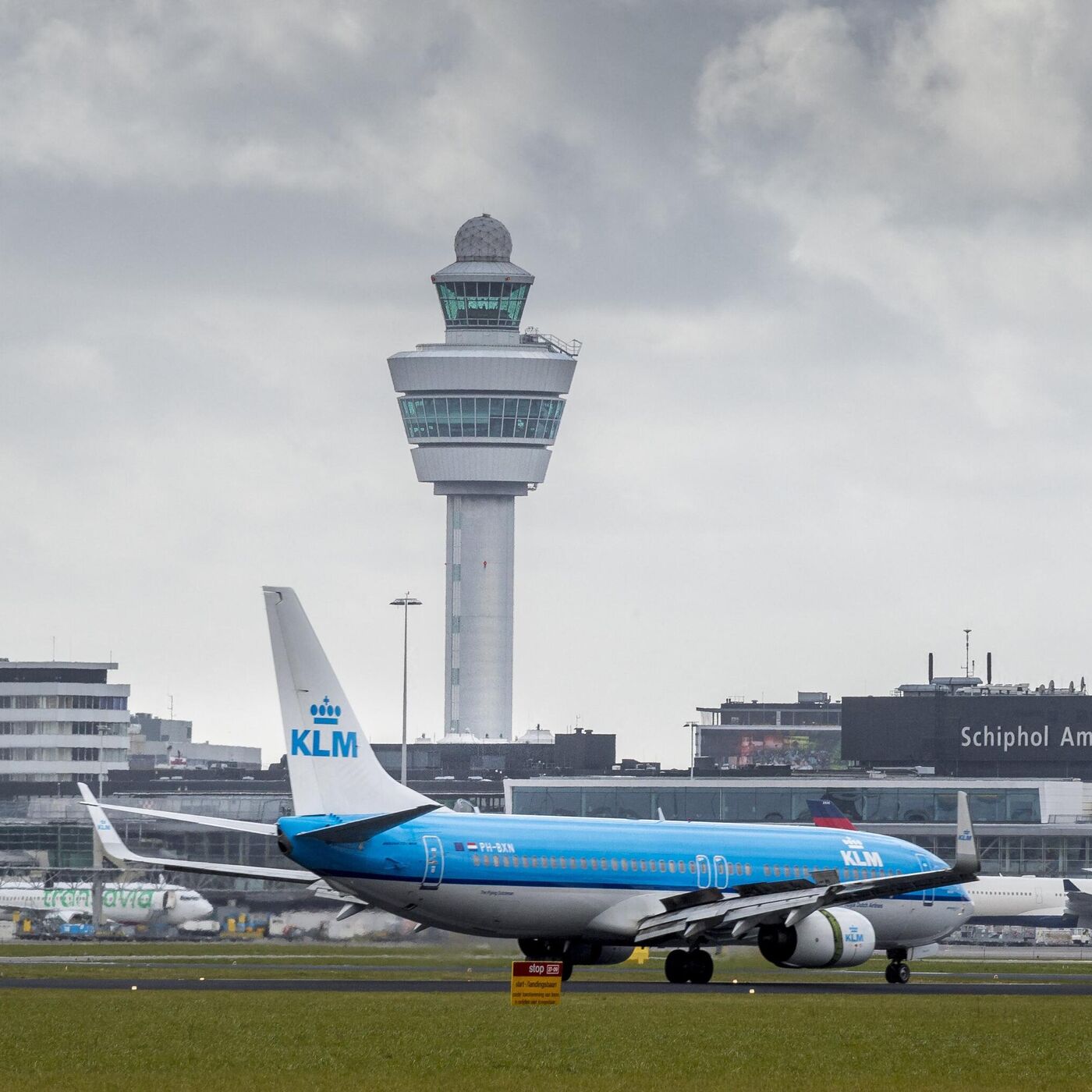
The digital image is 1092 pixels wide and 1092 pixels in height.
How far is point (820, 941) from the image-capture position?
58.8 m

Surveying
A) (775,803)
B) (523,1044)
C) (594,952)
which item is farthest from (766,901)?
(775,803)

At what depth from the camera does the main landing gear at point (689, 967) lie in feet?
192

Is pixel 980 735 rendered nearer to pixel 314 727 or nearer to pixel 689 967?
pixel 689 967

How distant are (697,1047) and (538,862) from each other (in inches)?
864

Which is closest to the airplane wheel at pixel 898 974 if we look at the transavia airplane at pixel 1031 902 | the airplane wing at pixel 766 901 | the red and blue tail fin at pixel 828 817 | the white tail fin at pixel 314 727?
the airplane wing at pixel 766 901

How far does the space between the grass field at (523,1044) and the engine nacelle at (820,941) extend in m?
9.63

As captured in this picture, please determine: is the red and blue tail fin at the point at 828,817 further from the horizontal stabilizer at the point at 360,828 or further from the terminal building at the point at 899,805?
the terminal building at the point at 899,805

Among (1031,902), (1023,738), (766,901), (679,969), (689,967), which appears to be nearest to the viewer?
(766,901)

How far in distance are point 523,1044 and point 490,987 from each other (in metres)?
19.9

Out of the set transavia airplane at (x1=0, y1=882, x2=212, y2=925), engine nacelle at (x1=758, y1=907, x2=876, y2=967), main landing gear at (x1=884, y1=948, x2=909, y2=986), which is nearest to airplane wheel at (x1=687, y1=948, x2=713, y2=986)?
engine nacelle at (x1=758, y1=907, x2=876, y2=967)

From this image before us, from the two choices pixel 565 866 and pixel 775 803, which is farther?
pixel 775 803

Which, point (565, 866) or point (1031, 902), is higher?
point (565, 866)

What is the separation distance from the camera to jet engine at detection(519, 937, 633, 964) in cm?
6062

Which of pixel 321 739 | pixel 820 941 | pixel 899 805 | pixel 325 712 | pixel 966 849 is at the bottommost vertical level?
pixel 820 941
